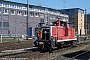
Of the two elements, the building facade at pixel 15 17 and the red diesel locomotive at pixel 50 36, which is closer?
the red diesel locomotive at pixel 50 36

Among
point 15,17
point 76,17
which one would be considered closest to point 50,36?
point 15,17

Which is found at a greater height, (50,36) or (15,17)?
(15,17)

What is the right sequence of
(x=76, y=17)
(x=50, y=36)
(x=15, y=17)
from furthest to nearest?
(x=76, y=17), (x=15, y=17), (x=50, y=36)

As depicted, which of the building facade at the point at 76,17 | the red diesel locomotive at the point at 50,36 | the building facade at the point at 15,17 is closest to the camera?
the red diesel locomotive at the point at 50,36

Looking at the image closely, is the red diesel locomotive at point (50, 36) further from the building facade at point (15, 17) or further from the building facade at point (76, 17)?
the building facade at point (76, 17)

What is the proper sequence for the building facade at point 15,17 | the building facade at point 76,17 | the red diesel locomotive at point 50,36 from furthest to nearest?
1. the building facade at point 76,17
2. the building facade at point 15,17
3. the red diesel locomotive at point 50,36

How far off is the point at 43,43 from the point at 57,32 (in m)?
2.85

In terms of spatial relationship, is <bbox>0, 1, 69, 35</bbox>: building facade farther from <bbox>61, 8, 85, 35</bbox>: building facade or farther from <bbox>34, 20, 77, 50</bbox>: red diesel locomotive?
<bbox>34, 20, 77, 50</bbox>: red diesel locomotive

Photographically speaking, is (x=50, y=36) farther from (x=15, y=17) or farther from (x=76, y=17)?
(x=76, y=17)

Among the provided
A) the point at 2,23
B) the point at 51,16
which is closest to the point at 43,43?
the point at 2,23

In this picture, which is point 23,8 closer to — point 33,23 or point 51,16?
point 33,23

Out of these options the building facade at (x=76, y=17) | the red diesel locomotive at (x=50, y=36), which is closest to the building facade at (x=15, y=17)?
the building facade at (x=76, y=17)

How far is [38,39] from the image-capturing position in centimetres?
2330

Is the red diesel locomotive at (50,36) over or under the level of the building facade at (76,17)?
under
